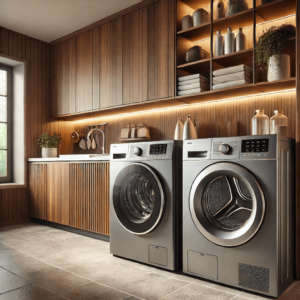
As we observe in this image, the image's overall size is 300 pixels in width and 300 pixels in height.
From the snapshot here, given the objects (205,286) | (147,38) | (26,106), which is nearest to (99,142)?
(26,106)

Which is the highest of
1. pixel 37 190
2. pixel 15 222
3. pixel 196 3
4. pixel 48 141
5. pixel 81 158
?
pixel 196 3

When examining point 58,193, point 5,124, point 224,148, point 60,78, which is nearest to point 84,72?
point 60,78

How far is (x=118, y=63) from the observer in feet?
11.7

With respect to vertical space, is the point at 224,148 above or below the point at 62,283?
above

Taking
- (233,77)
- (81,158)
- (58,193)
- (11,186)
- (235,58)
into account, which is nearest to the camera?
(233,77)

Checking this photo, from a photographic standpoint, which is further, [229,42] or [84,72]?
[84,72]

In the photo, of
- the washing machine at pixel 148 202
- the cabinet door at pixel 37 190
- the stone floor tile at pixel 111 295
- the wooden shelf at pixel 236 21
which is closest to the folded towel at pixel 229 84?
the wooden shelf at pixel 236 21

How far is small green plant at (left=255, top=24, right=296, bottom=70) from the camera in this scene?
238 cm

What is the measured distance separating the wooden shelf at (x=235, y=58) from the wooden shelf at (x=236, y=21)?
12.6 inches

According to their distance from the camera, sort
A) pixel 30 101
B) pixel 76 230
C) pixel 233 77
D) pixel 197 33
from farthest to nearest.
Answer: pixel 30 101
pixel 76 230
pixel 197 33
pixel 233 77

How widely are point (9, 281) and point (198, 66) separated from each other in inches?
95.0

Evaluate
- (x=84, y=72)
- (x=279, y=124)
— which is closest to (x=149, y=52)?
(x=84, y=72)

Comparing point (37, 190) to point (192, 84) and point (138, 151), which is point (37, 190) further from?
point (192, 84)

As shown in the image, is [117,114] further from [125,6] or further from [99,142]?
[125,6]
